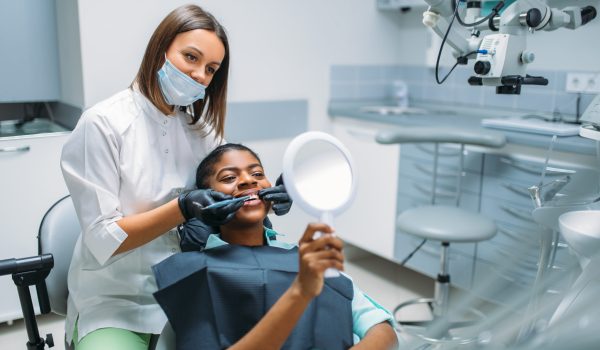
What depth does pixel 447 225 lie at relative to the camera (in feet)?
6.84

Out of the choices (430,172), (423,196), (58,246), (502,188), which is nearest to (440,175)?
(430,172)

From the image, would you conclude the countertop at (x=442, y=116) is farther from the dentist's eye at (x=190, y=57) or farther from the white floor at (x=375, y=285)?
the dentist's eye at (x=190, y=57)

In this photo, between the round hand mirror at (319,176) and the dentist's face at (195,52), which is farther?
the dentist's face at (195,52)

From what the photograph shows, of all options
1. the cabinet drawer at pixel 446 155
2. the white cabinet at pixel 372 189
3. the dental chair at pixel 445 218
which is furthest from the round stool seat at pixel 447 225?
the white cabinet at pixel 372 189

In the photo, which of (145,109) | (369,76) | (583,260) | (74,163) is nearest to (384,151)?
(369,76)

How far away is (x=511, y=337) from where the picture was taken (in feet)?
1.46

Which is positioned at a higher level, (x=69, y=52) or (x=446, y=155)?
(x=69, y=52)

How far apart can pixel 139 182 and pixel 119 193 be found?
0.18 ft

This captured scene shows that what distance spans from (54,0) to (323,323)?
2074 millimetres

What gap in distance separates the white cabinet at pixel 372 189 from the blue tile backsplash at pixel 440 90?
28cm

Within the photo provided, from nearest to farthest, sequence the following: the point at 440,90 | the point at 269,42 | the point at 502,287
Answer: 1. the point at 502,287
2. the point at 269,42
3. the point at 440,90

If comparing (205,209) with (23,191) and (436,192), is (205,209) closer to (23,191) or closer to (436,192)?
(23,191)

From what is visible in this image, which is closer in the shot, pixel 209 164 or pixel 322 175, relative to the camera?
pixel 322 175

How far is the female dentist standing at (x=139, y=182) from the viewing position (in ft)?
4.02
